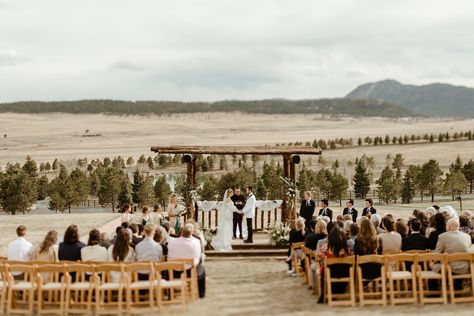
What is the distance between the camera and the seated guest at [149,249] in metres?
11.0

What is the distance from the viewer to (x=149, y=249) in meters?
11.0

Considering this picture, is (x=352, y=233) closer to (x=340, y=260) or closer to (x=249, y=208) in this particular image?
(x=340, y=260)

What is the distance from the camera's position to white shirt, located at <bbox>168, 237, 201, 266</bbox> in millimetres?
11102

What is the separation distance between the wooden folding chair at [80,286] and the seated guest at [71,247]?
1.36 ft

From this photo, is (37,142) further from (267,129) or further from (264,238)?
(264,238)

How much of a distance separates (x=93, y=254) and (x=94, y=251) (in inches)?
2.2

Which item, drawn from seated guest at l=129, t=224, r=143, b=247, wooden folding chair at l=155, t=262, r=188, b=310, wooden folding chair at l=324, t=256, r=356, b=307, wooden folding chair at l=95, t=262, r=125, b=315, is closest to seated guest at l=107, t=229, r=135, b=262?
wooden folding chair at l=95, t=262, r=125, b=315

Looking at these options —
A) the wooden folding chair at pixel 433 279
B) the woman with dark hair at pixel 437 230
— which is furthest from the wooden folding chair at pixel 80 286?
the woman with dark hair at pixel 437 230

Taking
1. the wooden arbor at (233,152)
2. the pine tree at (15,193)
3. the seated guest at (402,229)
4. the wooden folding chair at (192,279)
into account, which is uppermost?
the wooden arbor at (233,152)

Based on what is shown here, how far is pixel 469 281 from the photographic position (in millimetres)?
11258

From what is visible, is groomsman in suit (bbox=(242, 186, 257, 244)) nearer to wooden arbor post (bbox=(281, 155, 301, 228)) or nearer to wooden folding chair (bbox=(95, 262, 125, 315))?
wooden arbor post (bbox=(281, 155, 301, 228))

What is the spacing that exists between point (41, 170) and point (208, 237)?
135 ft

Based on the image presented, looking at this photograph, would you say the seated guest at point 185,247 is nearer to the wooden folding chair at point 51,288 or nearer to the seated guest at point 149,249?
the seated guest at point 149,249

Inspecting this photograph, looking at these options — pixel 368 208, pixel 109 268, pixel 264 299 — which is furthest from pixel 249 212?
pixel 109 268
